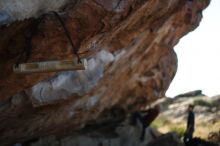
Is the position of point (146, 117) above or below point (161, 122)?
above

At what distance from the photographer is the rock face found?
853cm

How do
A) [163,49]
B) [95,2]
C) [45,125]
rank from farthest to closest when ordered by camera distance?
[163,49], [45,125], [95,2]

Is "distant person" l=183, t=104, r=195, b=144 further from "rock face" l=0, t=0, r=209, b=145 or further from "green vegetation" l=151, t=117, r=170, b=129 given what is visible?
"green vegetation" l=151, t=117, r=170, b=129

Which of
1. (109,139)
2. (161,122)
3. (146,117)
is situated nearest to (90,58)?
(109,139)

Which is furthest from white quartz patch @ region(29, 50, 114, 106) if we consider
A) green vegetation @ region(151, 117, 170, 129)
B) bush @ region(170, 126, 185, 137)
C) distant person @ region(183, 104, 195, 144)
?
green vegetation @ region(151, 117, 170, 129)

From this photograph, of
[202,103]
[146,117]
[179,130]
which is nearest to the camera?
[146,117]

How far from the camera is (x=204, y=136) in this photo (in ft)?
77.2

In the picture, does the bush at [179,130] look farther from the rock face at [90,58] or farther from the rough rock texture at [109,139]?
the rock face at [90,58]

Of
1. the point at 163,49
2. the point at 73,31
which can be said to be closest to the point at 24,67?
the point at 73,31

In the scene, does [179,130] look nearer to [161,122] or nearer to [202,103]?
[161,122]

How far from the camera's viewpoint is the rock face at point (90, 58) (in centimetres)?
853

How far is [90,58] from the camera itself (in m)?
13.6

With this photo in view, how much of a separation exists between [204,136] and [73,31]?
16188 mm

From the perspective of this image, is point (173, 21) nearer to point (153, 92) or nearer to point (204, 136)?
point (153, 92)
